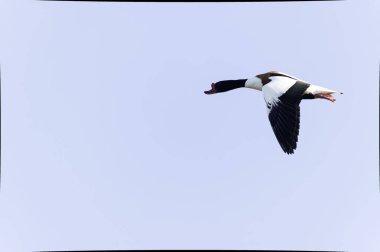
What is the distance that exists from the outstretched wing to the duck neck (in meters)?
1.06

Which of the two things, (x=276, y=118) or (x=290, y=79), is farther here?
(x=290, y=79)

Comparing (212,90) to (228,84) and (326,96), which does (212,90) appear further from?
(326,96)

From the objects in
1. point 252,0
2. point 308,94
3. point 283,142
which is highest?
point 252,0

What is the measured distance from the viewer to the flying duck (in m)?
9.63

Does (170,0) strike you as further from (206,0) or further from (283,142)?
(283,142)

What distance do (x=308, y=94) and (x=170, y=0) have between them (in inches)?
70.1

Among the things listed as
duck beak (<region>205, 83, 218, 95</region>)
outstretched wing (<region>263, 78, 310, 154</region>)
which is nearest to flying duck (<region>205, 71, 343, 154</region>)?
outstretched wing (<region>263, 78, 310, 154</region>)

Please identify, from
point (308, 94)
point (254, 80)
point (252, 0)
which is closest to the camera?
point (252, 0)

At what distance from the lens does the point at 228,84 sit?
1162 centimetres

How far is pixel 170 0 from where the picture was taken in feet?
34.0

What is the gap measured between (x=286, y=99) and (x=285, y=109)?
153 mm

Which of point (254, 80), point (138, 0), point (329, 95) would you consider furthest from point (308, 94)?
point (138, 0)

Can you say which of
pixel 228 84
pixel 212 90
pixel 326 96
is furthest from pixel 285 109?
pixel 212 90

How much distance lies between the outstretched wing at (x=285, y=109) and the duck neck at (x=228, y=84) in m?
1.06
